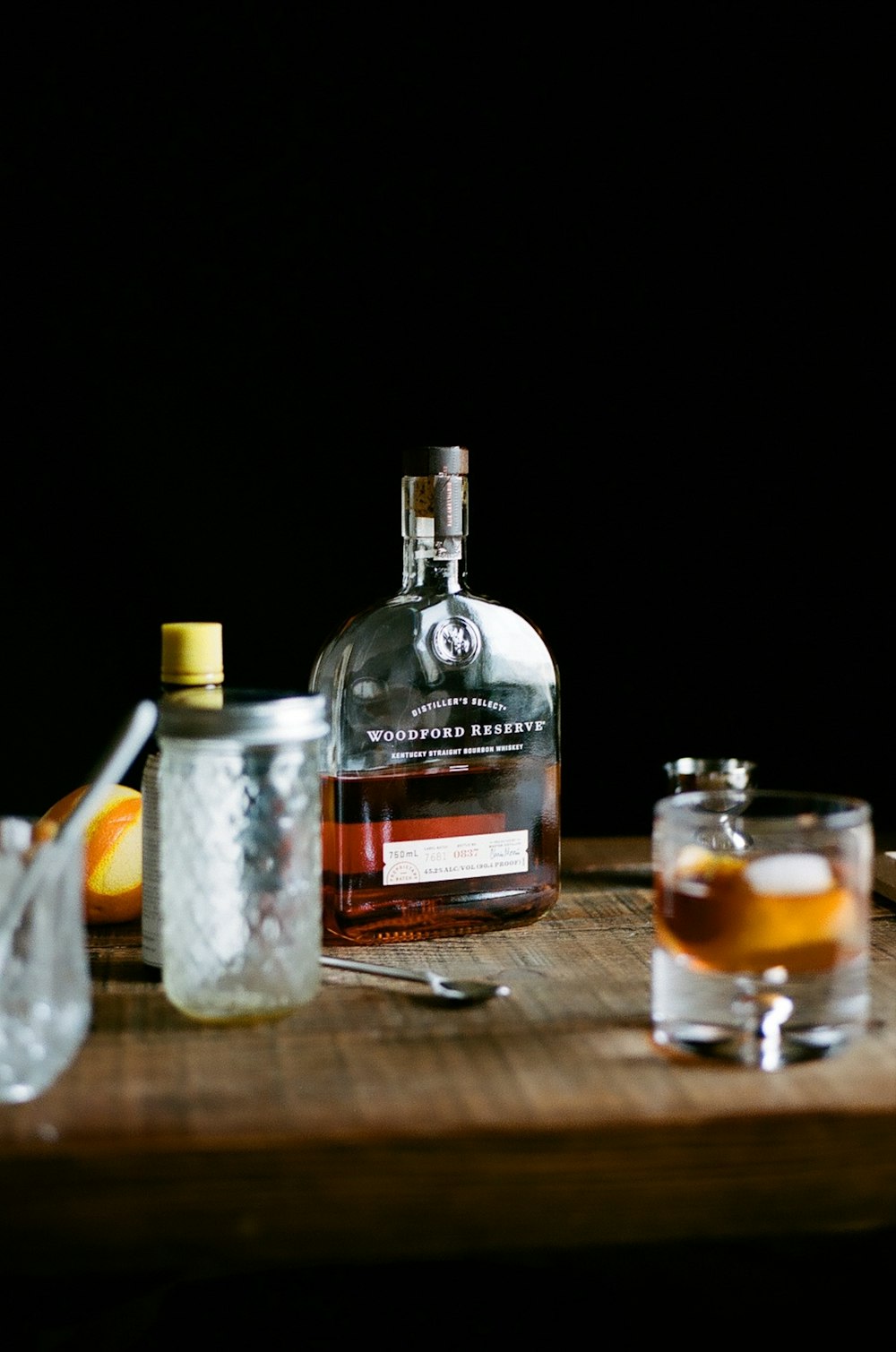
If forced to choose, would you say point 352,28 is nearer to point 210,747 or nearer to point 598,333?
point 598,333

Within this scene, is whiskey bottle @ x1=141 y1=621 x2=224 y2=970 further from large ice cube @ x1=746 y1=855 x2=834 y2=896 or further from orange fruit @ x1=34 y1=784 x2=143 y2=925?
large ice cube @ x1=746 y1=855 x2=834 y2=896

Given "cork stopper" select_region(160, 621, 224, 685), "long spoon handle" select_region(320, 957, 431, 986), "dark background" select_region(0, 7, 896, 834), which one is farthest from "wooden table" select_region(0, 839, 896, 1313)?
"dark background" select_region(0, 7, 896, 834)

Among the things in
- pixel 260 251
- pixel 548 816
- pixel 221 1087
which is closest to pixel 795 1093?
pixel 221 1087

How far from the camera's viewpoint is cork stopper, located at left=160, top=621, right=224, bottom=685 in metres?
0.87

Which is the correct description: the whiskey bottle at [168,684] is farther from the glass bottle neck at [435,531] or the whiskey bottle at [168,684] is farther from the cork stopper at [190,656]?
the glass bottle neck at [435,531]

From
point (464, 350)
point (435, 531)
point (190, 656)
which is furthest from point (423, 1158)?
point (464, 350)

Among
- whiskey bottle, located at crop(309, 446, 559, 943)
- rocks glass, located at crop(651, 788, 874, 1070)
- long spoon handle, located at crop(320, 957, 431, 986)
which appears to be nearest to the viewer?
rocks glass, located at crop(651, 788, 874, 1070)

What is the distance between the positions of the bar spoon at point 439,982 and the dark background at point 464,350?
549 mm

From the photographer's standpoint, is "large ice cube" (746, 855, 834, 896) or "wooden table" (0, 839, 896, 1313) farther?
"large ice cube" (746, 855, 834, 896)

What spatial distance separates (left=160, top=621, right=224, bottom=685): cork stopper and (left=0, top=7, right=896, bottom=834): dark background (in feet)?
1.62

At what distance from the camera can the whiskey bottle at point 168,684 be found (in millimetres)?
875

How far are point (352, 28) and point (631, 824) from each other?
2.72 feet

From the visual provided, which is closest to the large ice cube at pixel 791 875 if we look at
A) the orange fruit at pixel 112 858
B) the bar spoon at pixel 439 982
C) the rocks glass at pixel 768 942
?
the rocks glass at pixel 768 942

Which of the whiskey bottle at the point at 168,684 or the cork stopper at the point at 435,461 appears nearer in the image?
the whiskey bottle at the point at 168,684
